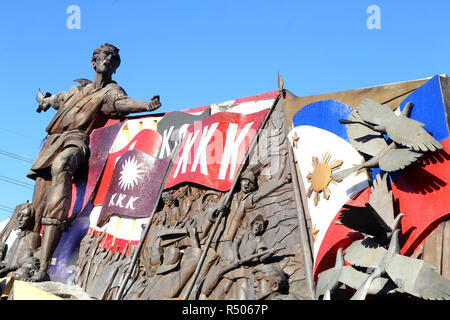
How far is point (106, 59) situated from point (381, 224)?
652 cm

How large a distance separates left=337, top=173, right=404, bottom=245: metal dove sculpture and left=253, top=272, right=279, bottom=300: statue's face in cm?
113

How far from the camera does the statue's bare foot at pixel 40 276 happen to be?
8949 mm

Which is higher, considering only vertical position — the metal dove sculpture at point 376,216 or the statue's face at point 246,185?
the statue's face at point 246,185

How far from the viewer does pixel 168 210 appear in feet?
28.1

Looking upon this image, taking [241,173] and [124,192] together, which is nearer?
[241,173]

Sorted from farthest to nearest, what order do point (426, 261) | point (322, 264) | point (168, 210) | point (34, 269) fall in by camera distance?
point (34, 269)
point (168, 210)
point (322, 264)
point (426, 261)

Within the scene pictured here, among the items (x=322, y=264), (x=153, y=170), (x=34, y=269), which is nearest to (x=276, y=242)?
(x=322, y=264)

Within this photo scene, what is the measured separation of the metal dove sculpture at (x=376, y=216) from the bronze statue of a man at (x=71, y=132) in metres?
4.68

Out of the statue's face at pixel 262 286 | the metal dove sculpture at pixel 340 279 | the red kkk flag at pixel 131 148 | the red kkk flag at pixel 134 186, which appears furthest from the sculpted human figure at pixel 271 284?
the red kkk flag at pixel 131 148

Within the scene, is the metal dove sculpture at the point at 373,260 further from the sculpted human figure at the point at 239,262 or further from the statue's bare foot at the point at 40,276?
the statue's bare foot at the point at 40,276
